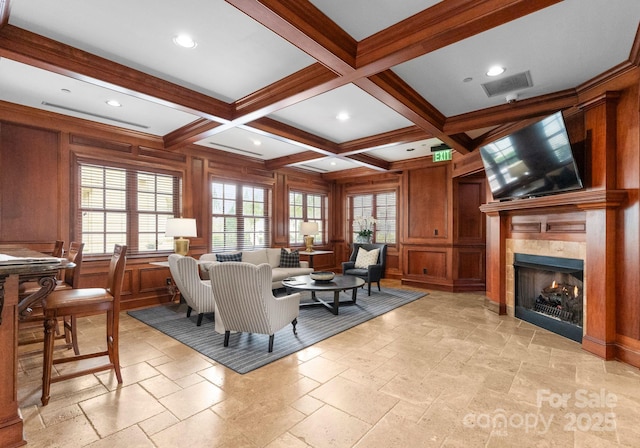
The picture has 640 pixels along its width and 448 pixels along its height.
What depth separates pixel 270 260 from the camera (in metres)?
6.15

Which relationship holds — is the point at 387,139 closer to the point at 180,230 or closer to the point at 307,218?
the point at 180,230

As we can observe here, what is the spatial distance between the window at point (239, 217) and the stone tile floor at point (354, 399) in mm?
2925

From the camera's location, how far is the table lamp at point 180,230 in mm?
4746

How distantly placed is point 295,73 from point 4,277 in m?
2.59

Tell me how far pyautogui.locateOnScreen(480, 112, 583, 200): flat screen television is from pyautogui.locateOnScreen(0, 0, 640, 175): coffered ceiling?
0.34m

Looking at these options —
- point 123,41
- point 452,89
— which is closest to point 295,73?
point 123,41

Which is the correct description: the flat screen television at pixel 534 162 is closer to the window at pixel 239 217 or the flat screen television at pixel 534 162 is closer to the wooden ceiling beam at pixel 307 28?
the wooden ceiling beam at pixel 307 28

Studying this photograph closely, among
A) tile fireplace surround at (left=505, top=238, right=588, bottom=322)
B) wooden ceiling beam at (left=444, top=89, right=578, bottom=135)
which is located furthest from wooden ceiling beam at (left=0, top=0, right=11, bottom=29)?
tile fireplace surround at (left=505, top=238, right=588, bottom=322)

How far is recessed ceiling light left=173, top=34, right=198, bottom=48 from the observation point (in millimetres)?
2402

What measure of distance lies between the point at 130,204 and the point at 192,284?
6.85 ft

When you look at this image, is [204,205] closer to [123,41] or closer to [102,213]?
[102,213]

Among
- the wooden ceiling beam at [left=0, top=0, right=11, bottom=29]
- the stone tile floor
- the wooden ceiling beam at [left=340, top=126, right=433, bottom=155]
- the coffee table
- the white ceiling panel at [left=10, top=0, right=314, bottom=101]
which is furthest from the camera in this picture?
the wooden ceiling beam at [left=340, top=126, right=433, bottom=155]

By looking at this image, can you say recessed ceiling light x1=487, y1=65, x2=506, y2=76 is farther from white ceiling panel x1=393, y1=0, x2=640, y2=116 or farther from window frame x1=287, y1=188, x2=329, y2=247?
window frame x1=287, y1=188, x2=329, y2=247

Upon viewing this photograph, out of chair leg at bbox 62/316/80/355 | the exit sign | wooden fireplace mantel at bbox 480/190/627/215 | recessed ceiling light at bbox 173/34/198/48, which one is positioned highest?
recessed ceiling light at bbox 173/34/198/48
